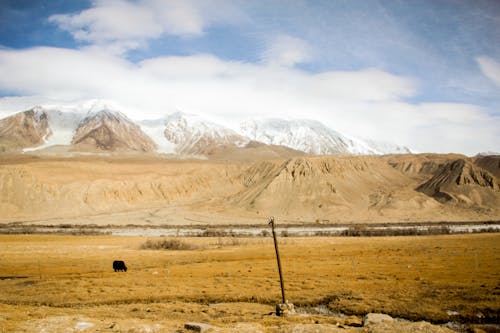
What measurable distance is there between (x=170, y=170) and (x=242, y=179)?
26.2 meters

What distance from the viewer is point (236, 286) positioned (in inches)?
1171

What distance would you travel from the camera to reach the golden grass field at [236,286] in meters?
21.5

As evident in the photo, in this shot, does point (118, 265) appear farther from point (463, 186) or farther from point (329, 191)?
point (463, 186)

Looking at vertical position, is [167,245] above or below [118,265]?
below

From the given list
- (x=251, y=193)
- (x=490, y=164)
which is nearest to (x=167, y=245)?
(x=251, y=193)

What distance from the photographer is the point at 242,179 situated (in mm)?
162500

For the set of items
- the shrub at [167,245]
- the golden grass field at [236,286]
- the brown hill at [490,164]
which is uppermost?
the brown hill at [490,164]

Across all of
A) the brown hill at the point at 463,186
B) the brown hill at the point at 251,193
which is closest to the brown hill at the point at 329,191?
the brown hill at the point at 251,193

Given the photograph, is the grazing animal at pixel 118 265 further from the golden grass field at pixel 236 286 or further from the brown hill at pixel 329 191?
the brown hill at pixel 329 191

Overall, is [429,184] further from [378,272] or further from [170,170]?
[378,272]

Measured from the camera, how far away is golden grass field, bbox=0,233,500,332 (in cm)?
2150

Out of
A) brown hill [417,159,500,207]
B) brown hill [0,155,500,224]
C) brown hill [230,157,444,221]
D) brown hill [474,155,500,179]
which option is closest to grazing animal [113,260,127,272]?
brown hill [0,155,500,224]

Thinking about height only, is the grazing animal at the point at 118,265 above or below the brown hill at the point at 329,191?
below

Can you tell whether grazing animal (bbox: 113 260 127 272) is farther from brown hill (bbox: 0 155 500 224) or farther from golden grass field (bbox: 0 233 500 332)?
brown hill (bbox: 0 155 500 224)
